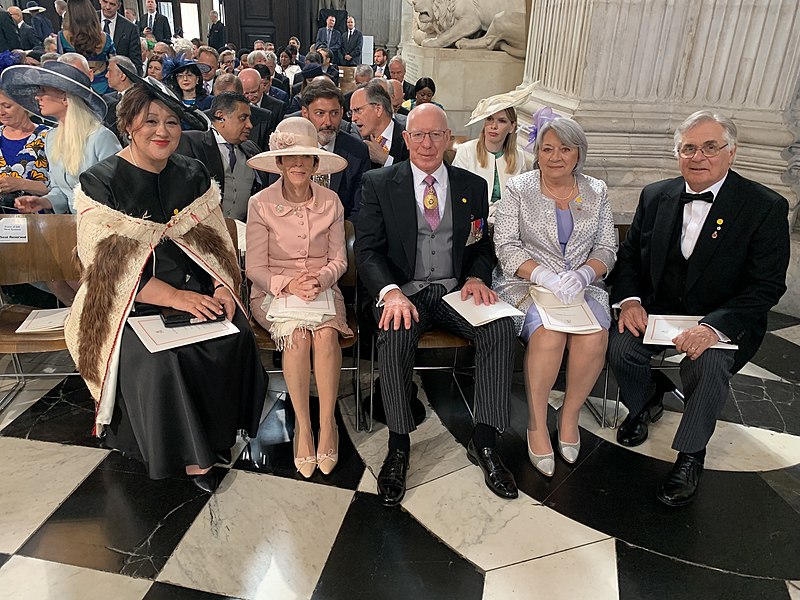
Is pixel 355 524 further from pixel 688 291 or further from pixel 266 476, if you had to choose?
pixel 688 291

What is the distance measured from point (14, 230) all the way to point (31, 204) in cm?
39

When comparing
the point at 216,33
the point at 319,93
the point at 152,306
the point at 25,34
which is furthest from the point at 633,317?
the point at 216,33

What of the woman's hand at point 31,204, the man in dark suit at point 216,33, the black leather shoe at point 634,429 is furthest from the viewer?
the man in dark suit at point 216,33

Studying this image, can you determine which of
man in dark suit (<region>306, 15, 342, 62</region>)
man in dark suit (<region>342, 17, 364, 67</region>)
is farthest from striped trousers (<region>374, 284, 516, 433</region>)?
man in dark suit (<region>306, 15, 342, 62</region>)

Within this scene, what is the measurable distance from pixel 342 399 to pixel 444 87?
287 inches

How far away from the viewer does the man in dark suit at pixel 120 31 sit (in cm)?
695

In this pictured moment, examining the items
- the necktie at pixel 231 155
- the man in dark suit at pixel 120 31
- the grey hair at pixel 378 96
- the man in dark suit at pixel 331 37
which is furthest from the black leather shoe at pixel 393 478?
the man in dark suit at pixel 331 37

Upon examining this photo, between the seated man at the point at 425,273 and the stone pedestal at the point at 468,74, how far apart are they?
6.41m

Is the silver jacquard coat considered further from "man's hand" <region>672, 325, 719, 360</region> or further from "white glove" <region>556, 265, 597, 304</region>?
"man's hand" <region>672, 325, 719, 360</region>

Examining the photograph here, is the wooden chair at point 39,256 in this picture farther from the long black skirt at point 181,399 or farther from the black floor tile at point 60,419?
the long black skirt at point 181,399

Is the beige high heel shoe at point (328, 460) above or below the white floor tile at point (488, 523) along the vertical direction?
above

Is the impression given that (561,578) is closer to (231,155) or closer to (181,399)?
(181,399)

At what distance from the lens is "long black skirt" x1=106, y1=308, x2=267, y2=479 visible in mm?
2441

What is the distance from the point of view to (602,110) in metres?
4.56
